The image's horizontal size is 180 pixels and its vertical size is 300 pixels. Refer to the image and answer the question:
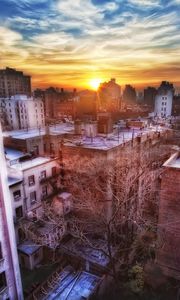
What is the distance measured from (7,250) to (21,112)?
921 inches

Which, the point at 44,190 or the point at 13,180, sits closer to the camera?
the point at 13,180

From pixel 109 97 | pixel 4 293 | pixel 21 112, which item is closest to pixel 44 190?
pixel 4 293

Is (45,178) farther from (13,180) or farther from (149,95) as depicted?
(149,95)

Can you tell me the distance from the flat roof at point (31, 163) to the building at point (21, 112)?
12.7 metres

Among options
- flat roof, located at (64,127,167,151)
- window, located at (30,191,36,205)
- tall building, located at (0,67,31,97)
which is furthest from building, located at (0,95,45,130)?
window, located at (30,191,36,205)

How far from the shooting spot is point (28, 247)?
1318 cm

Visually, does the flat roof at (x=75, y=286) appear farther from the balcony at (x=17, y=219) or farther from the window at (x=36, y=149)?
the window at (x=36, y=149)

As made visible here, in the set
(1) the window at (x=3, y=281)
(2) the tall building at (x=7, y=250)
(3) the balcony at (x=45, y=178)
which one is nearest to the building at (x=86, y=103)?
(3) the balcony at (x=45, y=178)

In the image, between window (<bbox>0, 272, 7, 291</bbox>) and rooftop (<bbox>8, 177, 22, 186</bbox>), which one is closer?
window (<bbox>0, 272, 7, 291</bbox>)

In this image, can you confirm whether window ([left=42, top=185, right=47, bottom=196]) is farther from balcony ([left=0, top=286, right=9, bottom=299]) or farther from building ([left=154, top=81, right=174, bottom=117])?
building ([left=154, top=81, right=174, bottom=117])

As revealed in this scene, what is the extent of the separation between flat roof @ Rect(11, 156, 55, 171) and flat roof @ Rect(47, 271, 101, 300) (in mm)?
7193

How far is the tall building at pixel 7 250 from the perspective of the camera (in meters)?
7.94

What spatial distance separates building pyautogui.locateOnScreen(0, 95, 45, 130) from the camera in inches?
1102

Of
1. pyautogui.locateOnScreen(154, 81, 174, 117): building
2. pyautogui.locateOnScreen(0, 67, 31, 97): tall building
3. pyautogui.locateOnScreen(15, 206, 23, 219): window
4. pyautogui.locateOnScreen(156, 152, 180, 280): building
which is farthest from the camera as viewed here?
pyautogui.locateOnScreen(0, 67, 31, 97): tall building
